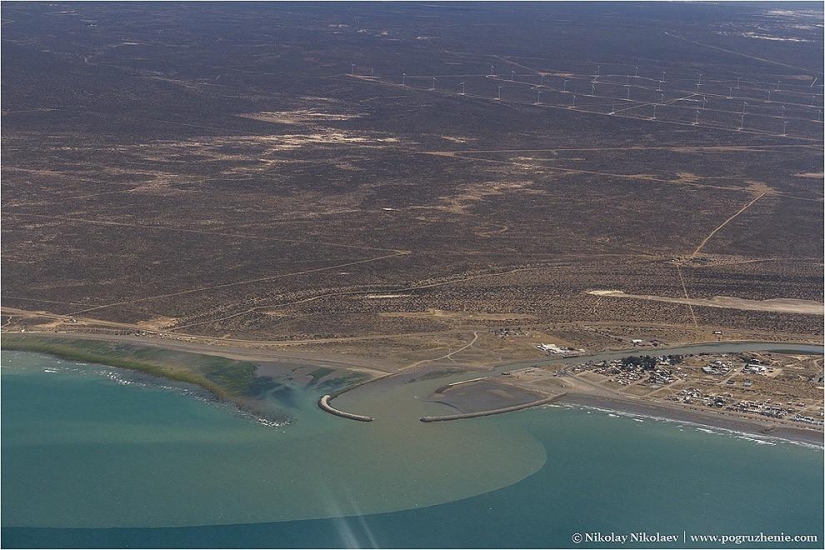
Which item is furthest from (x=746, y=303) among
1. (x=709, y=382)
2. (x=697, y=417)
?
(x=697, y=417)

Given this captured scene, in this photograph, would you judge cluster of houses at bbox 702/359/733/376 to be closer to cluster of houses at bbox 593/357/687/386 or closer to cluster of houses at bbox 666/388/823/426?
cluster of houses at bbox 593/357/687/386

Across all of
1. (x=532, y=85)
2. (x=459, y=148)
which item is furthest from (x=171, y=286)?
(x=532, y=85)

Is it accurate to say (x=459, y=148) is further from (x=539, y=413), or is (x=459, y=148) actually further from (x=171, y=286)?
(x=539, y=413)

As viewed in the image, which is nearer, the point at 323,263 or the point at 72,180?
the point at 323,263

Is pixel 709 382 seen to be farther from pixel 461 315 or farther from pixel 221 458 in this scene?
pixel 221 458

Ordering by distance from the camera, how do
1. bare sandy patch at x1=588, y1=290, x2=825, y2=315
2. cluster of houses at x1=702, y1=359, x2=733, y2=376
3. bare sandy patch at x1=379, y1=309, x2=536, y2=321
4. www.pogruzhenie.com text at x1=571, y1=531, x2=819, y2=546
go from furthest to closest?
bare sandy patch at x1=588, y1=290, x2=825, y2=315 → bare sandy patch at x1=379, y1=309, x2=536, y2=321 → cluster of houses at x1=702, y1=359, x2=733, y2=376 → www.pogruzhenie.com text at x1=571, y1=531, x2=819, y2=546

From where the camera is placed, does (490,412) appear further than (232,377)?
No

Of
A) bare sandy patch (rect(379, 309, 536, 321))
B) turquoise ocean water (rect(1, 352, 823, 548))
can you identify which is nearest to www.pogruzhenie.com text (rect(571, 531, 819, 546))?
turquoise ocean water (rect(1, 352, 823, 548))
